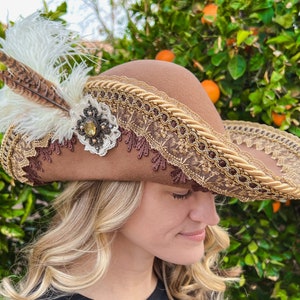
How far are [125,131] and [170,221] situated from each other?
11.9 inches

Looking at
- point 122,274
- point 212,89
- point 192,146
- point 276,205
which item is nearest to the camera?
point 192,146

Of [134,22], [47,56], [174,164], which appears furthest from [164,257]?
[134,22]

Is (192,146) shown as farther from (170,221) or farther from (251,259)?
(251,259)

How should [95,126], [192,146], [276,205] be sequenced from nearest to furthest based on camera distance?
[192,146], [95,126], [276,205]

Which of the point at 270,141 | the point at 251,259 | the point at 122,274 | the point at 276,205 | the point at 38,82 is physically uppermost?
the point at 38,82

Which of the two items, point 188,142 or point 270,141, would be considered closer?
point 188,142

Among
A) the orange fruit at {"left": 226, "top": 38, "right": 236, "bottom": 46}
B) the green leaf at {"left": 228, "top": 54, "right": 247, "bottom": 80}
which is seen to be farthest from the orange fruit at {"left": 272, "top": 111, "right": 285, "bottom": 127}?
the orange fruit at {"left": 226, "top": 38, "right": 236, "bottom": 46}

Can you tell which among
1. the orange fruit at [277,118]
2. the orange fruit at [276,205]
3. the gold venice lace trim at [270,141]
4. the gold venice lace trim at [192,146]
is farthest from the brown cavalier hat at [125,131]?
the orange fruit at [276,205]

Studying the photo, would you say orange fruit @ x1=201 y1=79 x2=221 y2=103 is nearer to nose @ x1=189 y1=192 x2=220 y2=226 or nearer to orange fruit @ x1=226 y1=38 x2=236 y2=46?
orange fruit @ x1=226 y1=38 x2=236 y2=46

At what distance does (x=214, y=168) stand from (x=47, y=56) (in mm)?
563

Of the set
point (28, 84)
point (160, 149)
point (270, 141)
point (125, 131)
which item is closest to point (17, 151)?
point (28, 84)

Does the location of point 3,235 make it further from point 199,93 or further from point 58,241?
point 199,93

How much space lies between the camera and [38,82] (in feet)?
4.42

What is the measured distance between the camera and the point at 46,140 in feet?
4.73
